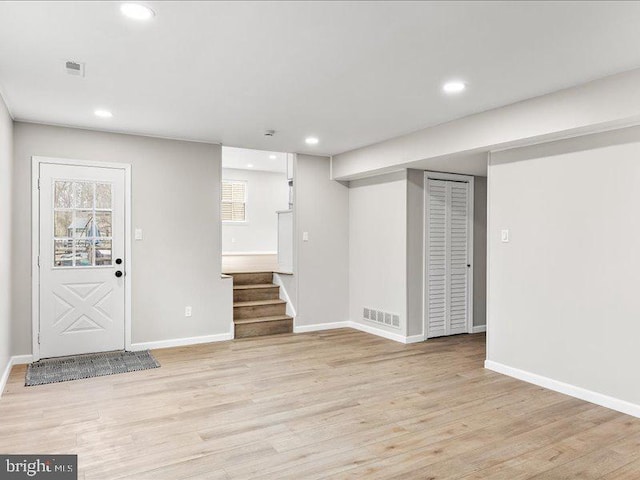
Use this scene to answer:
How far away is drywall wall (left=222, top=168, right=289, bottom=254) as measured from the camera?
1021cm

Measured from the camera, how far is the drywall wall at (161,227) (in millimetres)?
4465

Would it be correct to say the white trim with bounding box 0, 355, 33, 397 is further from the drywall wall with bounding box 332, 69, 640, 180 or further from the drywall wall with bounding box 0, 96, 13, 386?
the drywall wall with bounding box 332, 69, 640, 180

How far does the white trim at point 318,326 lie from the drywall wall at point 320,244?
4 cm

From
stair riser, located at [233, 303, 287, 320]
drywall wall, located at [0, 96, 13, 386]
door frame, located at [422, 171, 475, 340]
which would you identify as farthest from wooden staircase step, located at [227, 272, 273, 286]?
drywall wall, located at [0, 96, 13, 386]

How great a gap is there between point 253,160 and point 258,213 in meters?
1.94

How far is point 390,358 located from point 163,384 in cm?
228

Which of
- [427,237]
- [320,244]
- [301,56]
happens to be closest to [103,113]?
[301,56]

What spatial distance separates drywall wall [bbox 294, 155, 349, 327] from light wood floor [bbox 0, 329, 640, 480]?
1.65 m

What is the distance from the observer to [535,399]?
3.54 metres

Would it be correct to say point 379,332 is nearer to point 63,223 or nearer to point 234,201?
point 63,223

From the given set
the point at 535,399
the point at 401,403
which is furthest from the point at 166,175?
the point at 535,399

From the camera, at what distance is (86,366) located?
14.3 ft

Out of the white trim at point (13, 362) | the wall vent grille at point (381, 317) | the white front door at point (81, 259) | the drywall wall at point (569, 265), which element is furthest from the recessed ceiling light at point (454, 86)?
the white trim at point (13, 362)

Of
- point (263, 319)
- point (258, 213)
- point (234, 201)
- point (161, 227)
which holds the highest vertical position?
point (234, 201)
